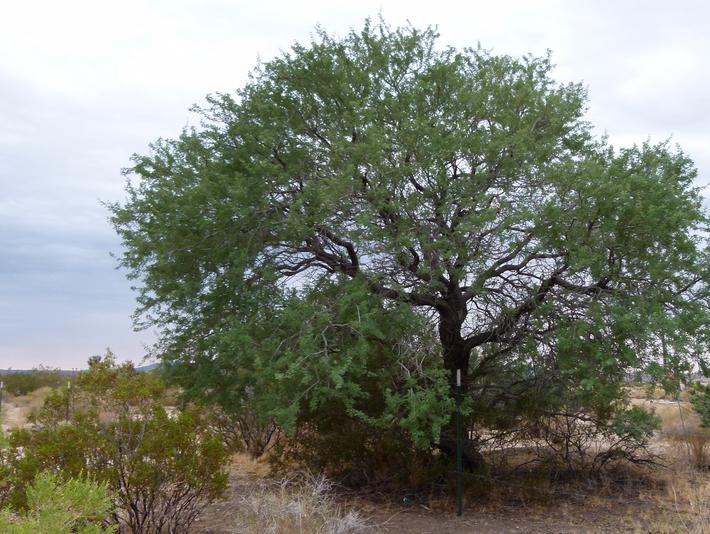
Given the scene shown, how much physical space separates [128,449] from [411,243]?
478 cm

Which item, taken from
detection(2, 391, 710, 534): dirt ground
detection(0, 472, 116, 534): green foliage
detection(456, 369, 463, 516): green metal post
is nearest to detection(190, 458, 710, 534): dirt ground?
detection(2, 391, 710, 534): dirt ground

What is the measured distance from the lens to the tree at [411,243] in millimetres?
10555

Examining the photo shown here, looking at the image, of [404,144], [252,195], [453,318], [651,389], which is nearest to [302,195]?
[252,195]

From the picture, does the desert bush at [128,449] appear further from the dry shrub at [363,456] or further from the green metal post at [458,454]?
the green metal post at [458,454]

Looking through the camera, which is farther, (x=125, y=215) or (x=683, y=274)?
(x=125, y=215)

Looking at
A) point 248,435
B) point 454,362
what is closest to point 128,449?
point 454,362

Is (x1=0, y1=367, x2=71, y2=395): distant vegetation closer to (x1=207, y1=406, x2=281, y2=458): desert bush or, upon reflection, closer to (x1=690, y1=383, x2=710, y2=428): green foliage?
(x1=207, y1=406, x2=281, y2=458): desert bush

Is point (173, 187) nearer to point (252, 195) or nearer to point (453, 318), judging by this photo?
point (252, 195)

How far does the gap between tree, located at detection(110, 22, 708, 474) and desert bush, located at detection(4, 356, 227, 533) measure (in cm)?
142

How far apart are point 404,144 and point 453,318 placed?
3.19m

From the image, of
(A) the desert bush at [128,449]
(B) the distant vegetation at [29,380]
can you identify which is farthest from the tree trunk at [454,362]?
(B) the distant vegetation at [29,380]

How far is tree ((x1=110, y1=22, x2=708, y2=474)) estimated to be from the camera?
10.6 meters

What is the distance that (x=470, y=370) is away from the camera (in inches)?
534

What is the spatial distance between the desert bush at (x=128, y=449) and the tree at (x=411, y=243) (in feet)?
4.67
